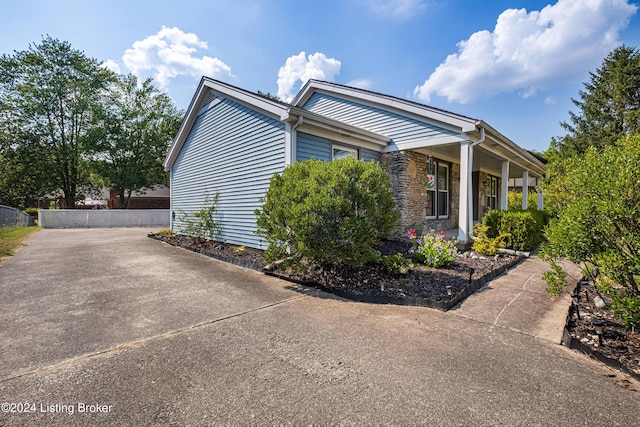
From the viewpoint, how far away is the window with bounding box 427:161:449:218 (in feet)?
33.8

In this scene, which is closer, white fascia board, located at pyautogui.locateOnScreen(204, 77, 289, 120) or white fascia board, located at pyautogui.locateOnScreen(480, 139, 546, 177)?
white fascia board, located at pyautogui.locateOnScreen(204, 77, 289, 120)

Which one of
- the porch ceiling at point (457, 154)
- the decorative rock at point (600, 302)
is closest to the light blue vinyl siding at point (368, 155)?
the porch ceiling at point (457, 154)

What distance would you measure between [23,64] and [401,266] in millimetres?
28789

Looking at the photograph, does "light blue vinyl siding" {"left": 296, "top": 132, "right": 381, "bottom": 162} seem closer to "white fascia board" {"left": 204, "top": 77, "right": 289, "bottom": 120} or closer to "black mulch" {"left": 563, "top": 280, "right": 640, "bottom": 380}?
"white fascia board" {"left": 204, "top": 77, "right": 289, "bottom": 120}

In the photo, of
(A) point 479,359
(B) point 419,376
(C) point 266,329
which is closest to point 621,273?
(A) point 479,359

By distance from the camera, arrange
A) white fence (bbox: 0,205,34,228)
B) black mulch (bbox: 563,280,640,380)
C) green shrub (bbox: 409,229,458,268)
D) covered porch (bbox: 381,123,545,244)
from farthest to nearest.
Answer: white fence (bbox: 0,205,34,228) < covered porch (bbox: 381,123,545,244) < green shrub (bbox: 409,229,458,268) < black mulch (bbox: 563,280,640,380)

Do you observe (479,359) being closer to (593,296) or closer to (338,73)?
(593,296)

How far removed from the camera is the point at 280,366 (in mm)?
2379

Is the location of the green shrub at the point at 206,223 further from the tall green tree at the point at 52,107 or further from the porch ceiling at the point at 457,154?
the tall green tree at the point at 52,107

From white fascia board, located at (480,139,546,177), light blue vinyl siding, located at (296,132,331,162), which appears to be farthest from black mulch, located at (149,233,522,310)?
white fascia board, located at (480,139,546,177)

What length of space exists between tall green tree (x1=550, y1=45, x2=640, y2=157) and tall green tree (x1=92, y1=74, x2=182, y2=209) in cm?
3064

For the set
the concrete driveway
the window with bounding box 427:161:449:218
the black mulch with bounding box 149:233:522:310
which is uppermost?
the window with bounding box 427:161:449:218

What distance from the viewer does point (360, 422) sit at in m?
1.75

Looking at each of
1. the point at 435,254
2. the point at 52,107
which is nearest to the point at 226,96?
the point at 435,254
